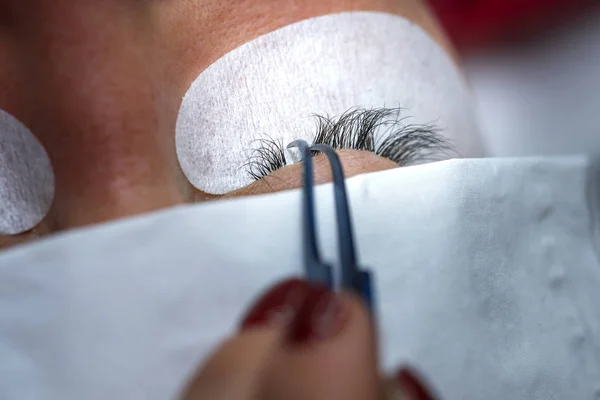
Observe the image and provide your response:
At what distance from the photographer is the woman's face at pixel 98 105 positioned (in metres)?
0.39

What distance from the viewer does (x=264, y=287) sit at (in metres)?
0.31

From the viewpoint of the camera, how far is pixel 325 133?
44 centimetres

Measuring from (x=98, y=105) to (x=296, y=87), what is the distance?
145 mm

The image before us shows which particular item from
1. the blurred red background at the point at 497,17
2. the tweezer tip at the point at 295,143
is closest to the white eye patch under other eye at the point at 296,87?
the tweezer tip at the point at 295,143

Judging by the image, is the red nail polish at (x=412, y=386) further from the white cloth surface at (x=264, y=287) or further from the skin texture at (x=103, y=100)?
the skin texture at (x=103, y=100)

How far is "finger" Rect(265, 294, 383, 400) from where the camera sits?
257 mm

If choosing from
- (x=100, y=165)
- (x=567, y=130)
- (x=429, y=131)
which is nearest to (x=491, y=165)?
(x=429, y=131)

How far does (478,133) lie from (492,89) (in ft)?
1.09

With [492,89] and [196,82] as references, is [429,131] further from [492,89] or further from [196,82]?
[492,89]

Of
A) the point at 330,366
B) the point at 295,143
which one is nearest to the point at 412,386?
the point at 330,366

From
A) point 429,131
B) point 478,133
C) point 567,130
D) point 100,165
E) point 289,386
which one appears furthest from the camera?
point 567,130

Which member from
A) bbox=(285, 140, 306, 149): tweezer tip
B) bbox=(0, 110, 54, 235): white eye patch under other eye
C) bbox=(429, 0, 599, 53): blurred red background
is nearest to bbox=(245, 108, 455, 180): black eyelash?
bbox=(285, 140, 306, 149): tweezer tip

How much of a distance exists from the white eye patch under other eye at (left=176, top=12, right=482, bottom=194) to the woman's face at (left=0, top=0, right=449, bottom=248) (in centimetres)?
2

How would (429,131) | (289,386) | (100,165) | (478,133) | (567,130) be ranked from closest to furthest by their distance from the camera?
(289,386) < (100,165) < (429,131) < (478,133) < (567,130)
